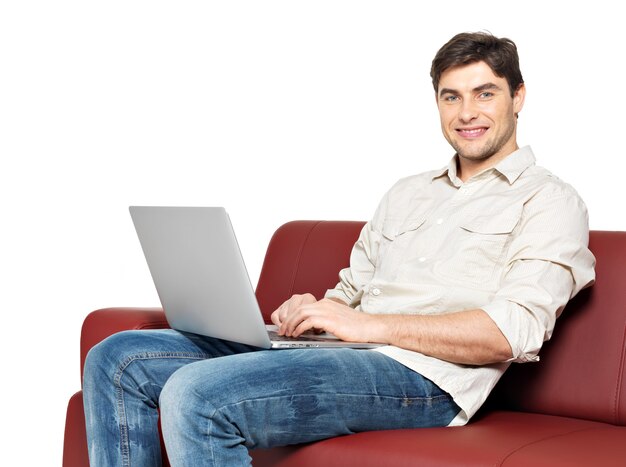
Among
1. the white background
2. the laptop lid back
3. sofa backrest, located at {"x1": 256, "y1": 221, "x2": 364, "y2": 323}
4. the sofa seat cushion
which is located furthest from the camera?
the white background

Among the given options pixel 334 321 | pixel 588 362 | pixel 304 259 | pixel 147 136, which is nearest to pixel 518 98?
pixel 588 362

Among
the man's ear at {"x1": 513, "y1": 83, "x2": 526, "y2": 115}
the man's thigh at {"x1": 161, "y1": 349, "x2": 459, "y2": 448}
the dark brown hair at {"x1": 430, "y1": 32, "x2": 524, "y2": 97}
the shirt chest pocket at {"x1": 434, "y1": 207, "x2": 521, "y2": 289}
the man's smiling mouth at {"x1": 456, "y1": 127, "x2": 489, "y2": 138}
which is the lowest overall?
the man's thigh at {"x1": 161, "y1": 349, "x2": 459, "y2": 448}

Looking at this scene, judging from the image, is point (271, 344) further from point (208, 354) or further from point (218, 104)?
point (218, 104)

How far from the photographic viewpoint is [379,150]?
13.8 feet

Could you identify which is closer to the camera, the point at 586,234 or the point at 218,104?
the point at 586,234

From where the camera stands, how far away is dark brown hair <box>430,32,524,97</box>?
2.75 m

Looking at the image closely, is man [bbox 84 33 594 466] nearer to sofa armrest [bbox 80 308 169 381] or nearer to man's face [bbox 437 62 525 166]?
man's face [bbox 437 62 525 166]

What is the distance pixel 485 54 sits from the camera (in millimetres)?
2756

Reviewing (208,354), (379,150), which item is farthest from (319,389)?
(379,150)

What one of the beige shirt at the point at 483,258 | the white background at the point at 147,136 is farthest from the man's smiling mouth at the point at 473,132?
the white background at the point at 147,136

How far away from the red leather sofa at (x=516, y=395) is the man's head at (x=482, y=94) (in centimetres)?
37

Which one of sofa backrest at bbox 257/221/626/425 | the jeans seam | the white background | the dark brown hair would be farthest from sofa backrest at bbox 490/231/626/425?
the white background

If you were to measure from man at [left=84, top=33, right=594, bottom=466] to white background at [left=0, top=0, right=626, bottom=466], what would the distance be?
1404mm

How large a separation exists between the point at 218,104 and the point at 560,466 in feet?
9.13
